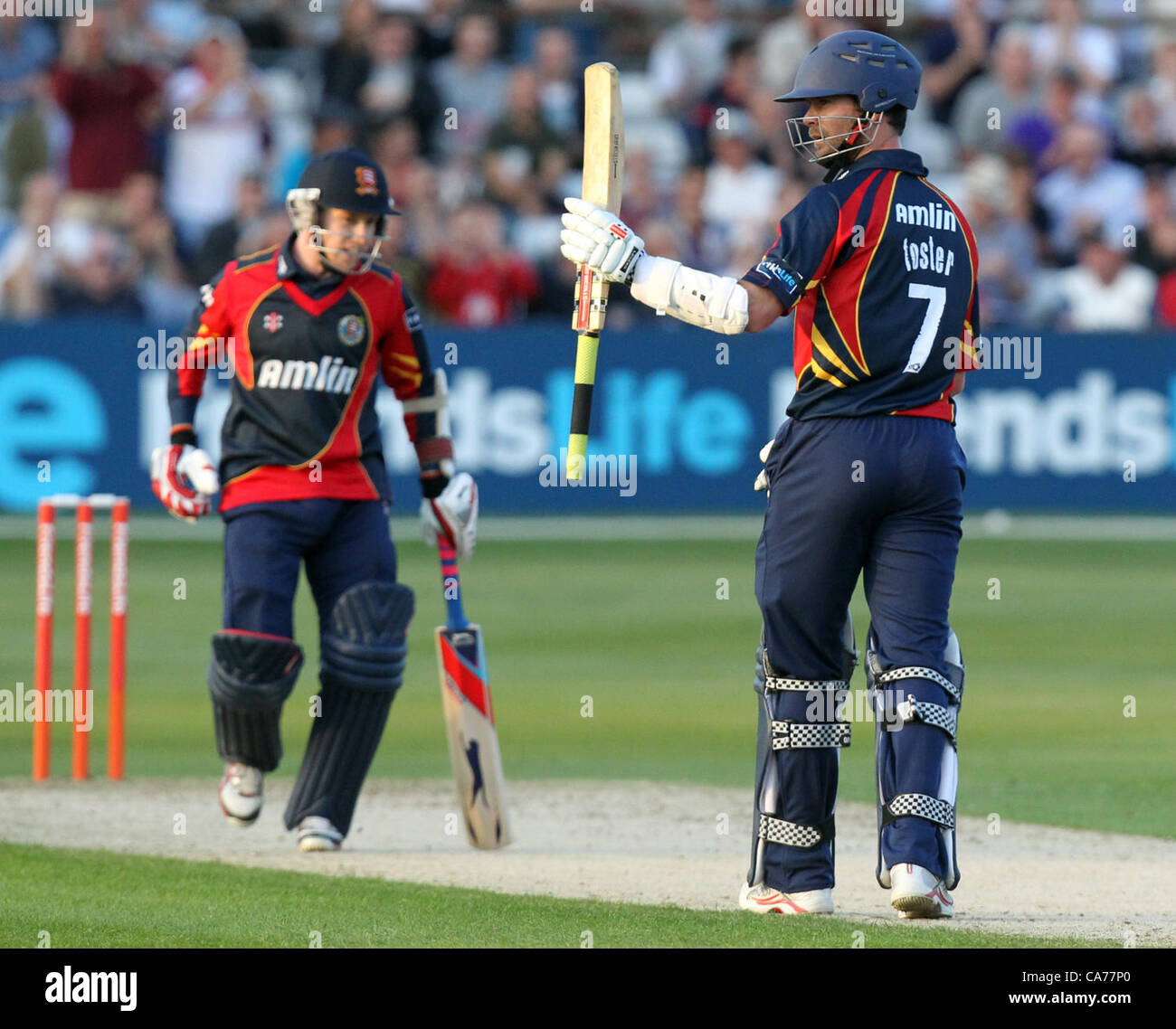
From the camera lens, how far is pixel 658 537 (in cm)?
1675

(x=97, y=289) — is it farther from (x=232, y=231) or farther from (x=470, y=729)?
(x=470, y=729)

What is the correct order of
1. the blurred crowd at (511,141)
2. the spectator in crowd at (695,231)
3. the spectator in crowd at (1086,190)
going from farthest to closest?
the spectator in crowd at (1086,190) < the spectator in crowd at (695,231) < the blurred crowd at (511,141)

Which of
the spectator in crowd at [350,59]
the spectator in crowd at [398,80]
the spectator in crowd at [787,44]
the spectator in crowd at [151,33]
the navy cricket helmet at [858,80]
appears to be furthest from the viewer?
the spectator in crowd at [787,44]

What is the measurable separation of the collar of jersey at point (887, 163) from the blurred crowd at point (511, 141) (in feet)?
37.1

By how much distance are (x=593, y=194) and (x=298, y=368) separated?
5.19 feet

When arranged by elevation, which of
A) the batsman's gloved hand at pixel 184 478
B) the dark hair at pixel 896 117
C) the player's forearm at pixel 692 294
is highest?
the dark hair at pixel 896 117

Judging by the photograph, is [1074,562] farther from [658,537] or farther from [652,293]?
[652,293]

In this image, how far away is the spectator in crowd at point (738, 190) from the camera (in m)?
18.3

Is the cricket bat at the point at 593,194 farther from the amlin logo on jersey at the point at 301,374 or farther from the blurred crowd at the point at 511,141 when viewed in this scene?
the blurred crowd at the point at 511,141

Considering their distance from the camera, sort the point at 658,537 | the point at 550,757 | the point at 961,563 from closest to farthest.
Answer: the point at 550,757, the point at 961,563, the point at 658,537

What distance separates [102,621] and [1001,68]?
10.1 meters

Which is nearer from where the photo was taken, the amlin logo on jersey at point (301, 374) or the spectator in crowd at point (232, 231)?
the amlin logo on jersey at point (301, 374)

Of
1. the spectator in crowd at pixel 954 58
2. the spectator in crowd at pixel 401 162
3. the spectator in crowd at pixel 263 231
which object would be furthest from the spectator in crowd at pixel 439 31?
the spectator in crowd at pixel 954 58
